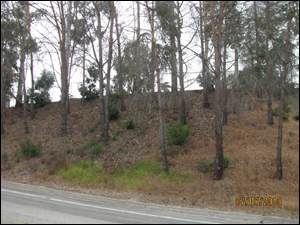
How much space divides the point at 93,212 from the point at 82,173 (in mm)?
5981

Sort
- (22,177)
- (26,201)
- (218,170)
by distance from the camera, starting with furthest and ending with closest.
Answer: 1. (218,170)
2. (22,177)
3. (26,201)

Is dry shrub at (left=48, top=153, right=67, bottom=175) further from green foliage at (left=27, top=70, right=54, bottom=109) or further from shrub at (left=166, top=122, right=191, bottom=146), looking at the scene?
green foliage at (left=27, top=70, right=54, bottom=109)

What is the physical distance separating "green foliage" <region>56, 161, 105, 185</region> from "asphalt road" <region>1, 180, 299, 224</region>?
8.79 ft

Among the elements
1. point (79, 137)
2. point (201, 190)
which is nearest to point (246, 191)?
point (201, 190)

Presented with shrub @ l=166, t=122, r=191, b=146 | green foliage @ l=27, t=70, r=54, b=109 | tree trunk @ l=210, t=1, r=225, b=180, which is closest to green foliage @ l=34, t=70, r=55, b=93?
green foliage @ l=27, t=70, r=54, b=109

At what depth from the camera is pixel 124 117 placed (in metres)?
21.1

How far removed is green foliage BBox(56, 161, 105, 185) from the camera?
42.6 ft

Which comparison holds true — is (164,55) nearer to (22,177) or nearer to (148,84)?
(148,84)

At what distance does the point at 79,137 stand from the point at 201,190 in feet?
35.8

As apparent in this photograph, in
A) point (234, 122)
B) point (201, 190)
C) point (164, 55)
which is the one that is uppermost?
point (164, 55)

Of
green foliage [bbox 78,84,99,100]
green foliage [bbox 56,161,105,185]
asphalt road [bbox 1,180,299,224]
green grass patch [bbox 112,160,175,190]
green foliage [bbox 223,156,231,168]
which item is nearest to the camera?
asphalt road [bbox 1,180,299,224]

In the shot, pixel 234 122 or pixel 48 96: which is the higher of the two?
pixel 48 96

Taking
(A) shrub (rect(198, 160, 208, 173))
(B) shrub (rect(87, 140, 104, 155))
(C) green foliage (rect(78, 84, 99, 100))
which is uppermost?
(C) green foliage (rect(78, 84, 99, 100))
